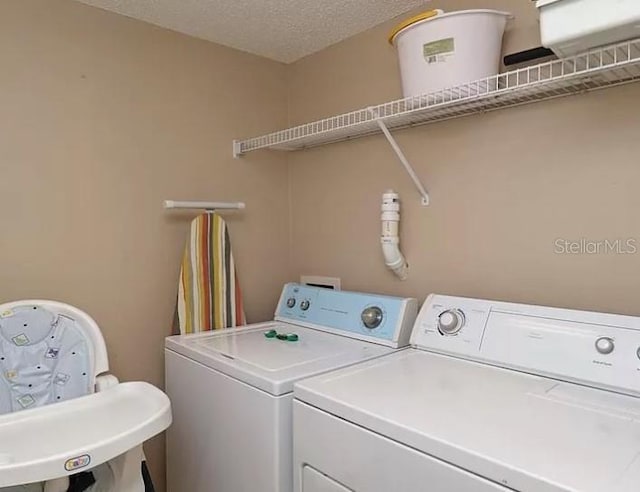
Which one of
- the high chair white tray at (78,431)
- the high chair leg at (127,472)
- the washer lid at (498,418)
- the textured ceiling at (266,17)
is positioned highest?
the textured ceiling at (266,17)

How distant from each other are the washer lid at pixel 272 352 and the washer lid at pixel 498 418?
92mm

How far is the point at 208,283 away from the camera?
2098 millimetres

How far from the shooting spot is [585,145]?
1453mm

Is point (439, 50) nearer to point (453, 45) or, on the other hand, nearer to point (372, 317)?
point (453, 45)

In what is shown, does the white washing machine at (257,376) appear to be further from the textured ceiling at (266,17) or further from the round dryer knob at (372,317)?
the textured ceiling at (266,17)

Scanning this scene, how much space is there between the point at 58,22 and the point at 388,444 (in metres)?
1.85

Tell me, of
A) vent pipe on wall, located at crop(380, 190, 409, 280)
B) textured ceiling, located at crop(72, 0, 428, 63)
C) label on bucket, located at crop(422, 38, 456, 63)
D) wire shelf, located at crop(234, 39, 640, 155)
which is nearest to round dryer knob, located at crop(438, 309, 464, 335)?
vent pipe on wall, located at crop(380, 190, 409, 280)

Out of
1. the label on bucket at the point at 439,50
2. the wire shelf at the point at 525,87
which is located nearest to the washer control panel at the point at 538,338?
the wire shelf at the point at 525,87

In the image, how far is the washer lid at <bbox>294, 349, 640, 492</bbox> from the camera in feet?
2.78

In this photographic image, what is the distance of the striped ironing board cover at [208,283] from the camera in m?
2.04

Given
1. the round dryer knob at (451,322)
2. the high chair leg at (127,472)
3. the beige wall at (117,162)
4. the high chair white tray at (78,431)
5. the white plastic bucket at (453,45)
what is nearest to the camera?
the high chair white tray at (78,431)

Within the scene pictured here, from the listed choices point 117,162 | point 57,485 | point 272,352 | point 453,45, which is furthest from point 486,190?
point 57,485

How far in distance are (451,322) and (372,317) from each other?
0.32 metres

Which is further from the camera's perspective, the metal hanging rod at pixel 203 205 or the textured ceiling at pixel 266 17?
the metal hanging rod at pixel 203 205
